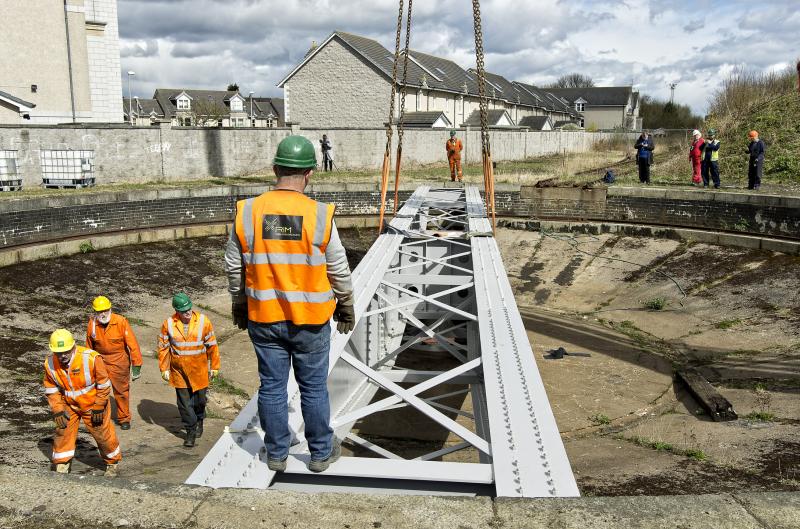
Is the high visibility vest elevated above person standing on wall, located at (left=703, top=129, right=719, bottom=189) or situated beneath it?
situated beneath

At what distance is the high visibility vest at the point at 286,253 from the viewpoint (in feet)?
10.1

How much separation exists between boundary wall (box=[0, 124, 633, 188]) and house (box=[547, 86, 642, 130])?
167 ft

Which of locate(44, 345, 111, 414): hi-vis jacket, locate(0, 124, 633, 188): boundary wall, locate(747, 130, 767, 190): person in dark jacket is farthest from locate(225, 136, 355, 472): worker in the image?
locate(0, 124, 633, 188): boundary wall

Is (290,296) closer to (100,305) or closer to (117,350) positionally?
(100,305)

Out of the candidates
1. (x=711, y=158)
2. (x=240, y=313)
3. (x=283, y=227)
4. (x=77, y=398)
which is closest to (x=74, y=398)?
(x=77, y=398)

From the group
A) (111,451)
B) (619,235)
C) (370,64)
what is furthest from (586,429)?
(370,64)

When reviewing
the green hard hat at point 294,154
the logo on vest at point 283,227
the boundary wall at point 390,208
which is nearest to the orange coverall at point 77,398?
the logo on vest at point 283,227

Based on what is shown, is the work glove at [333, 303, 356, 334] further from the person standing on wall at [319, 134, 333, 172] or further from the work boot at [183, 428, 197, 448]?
the person standing on wall at [319, 134, 333, 172]

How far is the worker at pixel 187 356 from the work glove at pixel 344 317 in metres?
2.82

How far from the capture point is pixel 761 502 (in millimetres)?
2969

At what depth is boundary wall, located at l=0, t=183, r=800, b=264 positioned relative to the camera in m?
12.8

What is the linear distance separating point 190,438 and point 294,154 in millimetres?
3683

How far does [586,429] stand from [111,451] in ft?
16.3

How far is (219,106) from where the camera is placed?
83688mm
